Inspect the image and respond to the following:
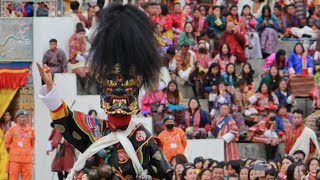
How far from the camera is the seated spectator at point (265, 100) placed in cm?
2350

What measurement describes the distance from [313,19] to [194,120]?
19.6 ft

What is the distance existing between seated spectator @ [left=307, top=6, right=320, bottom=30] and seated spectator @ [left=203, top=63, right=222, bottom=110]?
4.22 meters

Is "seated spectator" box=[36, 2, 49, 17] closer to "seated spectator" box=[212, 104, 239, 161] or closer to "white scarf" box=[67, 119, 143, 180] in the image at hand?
"seated spectator" box=[212, 104, 239, 161]

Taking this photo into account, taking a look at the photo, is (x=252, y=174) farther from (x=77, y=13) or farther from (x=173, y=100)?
(x=77, y=13)

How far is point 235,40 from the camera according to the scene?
83.8ft

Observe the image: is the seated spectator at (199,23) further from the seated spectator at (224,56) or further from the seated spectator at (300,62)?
the seated spectator at (300,62)

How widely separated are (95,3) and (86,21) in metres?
1.22

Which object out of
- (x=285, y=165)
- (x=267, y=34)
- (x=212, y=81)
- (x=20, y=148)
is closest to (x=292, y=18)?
(x=267, y=34)

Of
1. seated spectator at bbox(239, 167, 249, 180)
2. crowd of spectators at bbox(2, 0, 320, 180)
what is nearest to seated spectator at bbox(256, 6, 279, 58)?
crowd of spectators at bbox(2, 0, 320, 180)

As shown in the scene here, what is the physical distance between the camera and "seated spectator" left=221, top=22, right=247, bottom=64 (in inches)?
1000

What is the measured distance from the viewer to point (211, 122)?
75.0 feet

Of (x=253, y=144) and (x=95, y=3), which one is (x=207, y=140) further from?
(x=95, y=3)

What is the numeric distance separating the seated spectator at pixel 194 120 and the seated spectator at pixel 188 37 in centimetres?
227

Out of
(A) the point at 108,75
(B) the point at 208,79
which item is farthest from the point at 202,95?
(A) the point at 108,75
